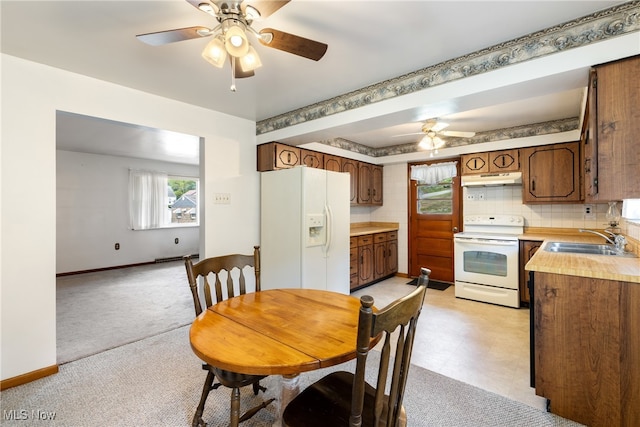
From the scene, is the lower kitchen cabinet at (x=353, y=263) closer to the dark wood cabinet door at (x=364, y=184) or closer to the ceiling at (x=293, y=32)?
the dark wood cabinet door at (x=364, y=184)

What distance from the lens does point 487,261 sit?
3.80m

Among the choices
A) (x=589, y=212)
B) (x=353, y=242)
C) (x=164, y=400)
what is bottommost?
(x=164, y=400)

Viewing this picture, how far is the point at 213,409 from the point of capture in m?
1.79

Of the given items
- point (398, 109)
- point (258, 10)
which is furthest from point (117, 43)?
point (398, 109)

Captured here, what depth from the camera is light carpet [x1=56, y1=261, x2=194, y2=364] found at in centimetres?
278

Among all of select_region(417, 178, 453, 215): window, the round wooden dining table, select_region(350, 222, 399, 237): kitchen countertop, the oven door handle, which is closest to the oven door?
the oven door handle

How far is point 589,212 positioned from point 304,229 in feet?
12.1

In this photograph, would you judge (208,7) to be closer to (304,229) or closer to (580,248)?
(304,229)

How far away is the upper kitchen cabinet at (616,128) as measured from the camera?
158 centimetres

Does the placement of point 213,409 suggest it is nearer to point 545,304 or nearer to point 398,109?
point 545,304

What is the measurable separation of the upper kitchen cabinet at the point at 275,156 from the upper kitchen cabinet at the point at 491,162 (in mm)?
2611

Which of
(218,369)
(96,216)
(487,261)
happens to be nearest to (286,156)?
(218,369)

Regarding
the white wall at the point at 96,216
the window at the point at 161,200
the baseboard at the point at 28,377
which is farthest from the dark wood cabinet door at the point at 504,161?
the white wall at the point at 96,216

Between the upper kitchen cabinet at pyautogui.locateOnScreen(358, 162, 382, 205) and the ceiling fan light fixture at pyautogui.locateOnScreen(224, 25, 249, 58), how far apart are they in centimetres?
365
